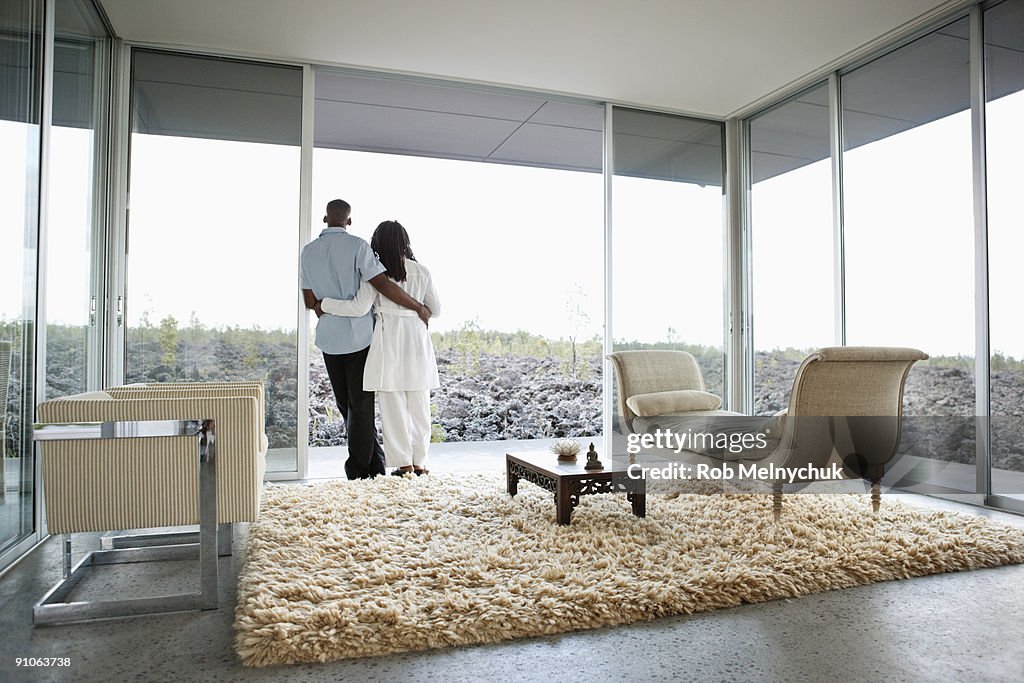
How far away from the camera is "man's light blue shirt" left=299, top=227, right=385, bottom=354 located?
161 inches

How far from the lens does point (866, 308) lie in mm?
4434

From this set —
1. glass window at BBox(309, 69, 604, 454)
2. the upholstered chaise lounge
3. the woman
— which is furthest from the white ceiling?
glass window at BBox(309, 69, 604, 454)

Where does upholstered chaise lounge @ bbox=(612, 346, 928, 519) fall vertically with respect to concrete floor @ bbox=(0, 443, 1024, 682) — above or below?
above

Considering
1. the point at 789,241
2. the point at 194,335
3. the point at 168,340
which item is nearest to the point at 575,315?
the point at 789,241

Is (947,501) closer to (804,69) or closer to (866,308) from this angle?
(866,308)

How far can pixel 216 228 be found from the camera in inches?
175

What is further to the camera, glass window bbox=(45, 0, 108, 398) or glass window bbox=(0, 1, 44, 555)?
glass window bbox=(45, 0, 108, 398)

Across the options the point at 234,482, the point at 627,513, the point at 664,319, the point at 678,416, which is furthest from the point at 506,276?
the point at 234,482

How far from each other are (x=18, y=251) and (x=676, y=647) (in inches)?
108

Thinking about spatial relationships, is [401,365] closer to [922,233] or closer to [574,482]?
[574,482]

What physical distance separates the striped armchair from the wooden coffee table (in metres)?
1.19

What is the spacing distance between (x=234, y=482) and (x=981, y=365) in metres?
3.61

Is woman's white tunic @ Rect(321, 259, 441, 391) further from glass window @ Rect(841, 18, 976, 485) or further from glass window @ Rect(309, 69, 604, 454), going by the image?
glass window @ Rect(309, 69, 604, 454)

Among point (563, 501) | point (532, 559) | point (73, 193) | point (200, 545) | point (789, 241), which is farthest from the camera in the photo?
point (789, 241)
